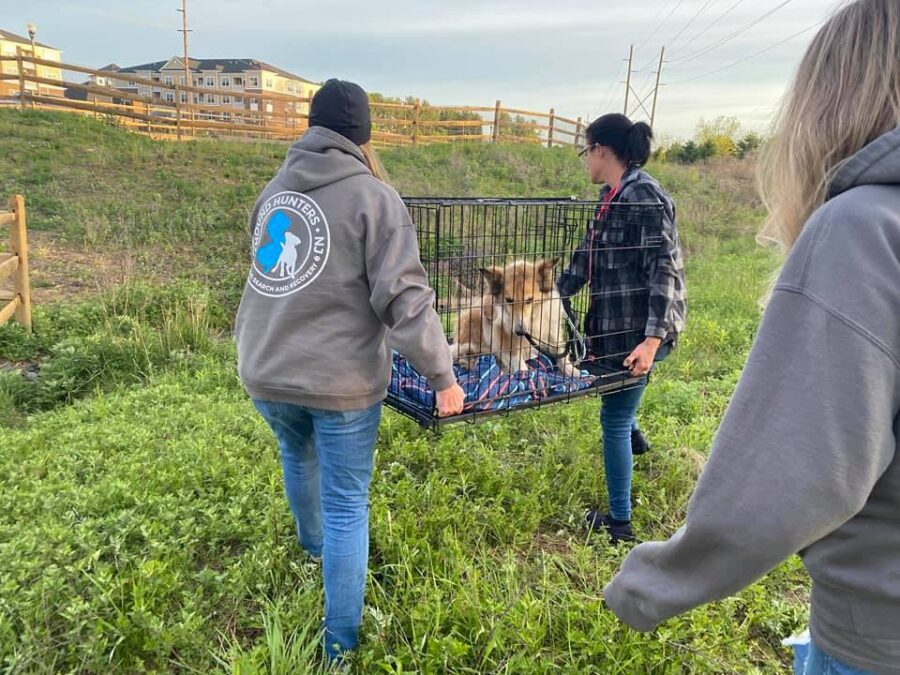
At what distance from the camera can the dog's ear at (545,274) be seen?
3.53m

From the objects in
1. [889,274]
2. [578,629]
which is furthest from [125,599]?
[889,274]

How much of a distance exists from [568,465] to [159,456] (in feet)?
8.15

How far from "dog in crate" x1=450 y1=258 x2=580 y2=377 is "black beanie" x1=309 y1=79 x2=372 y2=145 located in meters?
1.34

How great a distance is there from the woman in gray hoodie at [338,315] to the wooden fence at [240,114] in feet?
48.3

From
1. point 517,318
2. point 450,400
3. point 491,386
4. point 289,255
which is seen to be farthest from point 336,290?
point 517,318

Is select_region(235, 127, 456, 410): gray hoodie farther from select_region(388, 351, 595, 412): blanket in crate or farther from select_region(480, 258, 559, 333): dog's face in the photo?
select_region(480, 258, 559, 333): dog's face

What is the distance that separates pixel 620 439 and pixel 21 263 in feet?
21.3

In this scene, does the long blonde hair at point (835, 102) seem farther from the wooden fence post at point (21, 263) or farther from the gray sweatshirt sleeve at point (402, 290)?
the wooden fence post at point (21, 263)

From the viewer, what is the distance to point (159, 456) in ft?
12.1

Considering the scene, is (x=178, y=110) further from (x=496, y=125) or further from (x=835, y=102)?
(x=835, y=102)

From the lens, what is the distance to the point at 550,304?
3.76 metres

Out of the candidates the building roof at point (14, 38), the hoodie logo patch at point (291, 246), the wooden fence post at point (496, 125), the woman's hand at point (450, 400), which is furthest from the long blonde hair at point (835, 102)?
the building roof at point (14, 38)

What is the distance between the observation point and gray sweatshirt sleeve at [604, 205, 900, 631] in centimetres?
84

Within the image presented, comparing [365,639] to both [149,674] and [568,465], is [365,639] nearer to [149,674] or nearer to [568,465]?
[149,674]
